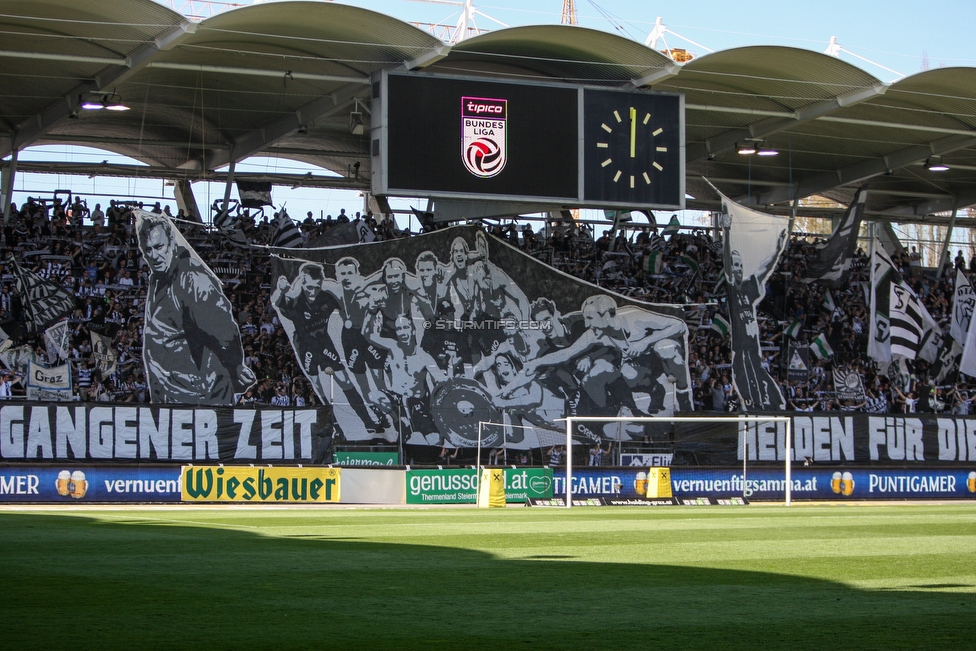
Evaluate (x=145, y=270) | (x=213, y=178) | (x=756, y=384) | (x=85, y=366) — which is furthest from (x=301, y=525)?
(x=213, y=178)

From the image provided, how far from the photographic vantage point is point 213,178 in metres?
43.0

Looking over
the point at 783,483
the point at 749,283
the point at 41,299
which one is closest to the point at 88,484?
the point at 41,299

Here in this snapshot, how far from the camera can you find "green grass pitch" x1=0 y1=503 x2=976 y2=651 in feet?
25.6

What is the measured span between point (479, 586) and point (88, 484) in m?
18.4

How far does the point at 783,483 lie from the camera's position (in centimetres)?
3184

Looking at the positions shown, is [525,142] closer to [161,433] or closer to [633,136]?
[633,136]

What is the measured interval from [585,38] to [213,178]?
15951 mm

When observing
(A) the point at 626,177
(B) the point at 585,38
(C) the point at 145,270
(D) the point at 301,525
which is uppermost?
(B) the point at 585,38

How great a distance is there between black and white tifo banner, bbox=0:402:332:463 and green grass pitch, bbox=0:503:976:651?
29.1ft

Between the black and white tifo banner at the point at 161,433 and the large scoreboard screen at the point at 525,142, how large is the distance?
6516mm

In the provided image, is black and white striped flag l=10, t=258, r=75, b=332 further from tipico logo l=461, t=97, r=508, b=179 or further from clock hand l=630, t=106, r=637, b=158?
clock hand l=630, t=106, r=637, b=158

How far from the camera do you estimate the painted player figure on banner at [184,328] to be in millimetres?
30344

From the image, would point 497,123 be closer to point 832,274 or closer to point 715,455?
point 715,455

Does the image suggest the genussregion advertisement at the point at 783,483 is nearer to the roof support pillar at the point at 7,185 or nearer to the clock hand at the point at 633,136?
the clock hand at the point at 633,136
